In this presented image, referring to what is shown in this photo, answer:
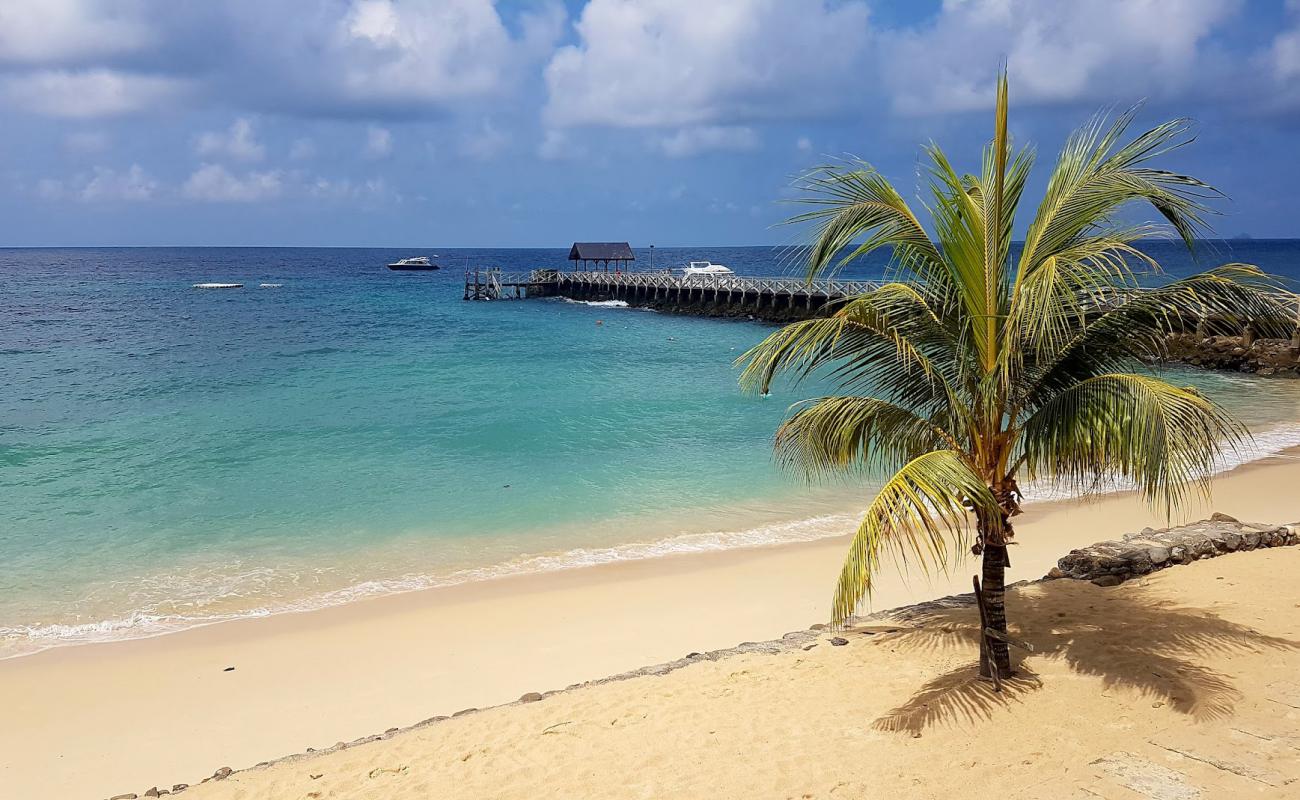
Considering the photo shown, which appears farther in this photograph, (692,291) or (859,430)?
(692,291)

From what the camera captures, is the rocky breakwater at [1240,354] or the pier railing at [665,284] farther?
the pier railing at [665,284]

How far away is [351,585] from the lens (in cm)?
1063

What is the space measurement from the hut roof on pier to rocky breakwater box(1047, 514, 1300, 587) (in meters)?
53.7

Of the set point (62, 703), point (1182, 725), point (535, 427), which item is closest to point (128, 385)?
point (535, 427)

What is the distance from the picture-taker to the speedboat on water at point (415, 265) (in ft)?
352

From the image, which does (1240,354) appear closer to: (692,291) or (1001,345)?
(1001,345)

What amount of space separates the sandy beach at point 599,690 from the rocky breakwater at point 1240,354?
1942 centimetres

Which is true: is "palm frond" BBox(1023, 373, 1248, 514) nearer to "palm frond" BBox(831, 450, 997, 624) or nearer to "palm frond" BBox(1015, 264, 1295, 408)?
"palm frond" BBox(1015, 264, 1295, 408)

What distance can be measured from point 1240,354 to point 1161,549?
74.2ft

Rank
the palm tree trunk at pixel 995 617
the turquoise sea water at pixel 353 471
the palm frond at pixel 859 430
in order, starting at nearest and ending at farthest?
the palm tree trunk at pixel 995 617
the palm frond at pixel 859 430
the turquoise sea water at pixel 353 471

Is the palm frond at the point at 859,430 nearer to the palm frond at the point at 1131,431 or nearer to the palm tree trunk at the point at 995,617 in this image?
the palm frond at the point at 1131,431

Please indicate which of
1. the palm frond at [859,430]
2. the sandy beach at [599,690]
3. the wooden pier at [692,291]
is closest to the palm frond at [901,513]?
the palm frond at [859,430]

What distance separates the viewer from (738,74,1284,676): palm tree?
4.77 metres

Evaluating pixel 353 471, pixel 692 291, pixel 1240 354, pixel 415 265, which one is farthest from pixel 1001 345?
pixel 415 265
